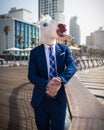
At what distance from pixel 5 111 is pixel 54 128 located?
10.1ft

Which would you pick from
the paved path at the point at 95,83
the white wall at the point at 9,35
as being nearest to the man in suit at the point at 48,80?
Answer: the paved path at the point at 95,83

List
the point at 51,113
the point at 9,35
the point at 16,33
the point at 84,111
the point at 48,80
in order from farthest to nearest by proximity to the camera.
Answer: the point at 16,33 < the point at 9,35 < the point at 51,113 < the point at 48,80 < the point at 84,111

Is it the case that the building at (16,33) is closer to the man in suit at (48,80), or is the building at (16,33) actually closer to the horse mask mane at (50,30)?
the horse mask mane at (50,30)

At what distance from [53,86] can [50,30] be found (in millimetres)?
655

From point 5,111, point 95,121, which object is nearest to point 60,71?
point 95,121

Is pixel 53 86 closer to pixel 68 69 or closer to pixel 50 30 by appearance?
pixel 68 69

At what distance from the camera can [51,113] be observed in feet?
6.89

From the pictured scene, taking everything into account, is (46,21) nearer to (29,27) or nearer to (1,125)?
(1,125)

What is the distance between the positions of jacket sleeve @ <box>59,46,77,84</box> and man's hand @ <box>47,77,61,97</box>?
7cm

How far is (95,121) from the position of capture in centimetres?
133

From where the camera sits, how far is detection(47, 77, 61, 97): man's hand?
1884 millimetres

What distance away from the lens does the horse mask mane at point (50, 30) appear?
2.19 m

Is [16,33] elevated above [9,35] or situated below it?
above

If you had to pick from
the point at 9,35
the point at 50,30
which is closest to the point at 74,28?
the point at 9,35
